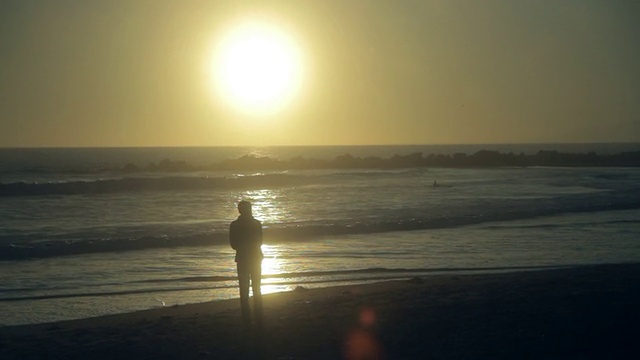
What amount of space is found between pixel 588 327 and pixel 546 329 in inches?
17.7

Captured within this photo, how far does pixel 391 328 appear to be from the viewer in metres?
9.27

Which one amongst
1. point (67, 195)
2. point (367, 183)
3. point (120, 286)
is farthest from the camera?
point (367, 183)

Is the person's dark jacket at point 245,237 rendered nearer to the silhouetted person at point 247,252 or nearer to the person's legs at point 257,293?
the silhouetted person at point 247,252

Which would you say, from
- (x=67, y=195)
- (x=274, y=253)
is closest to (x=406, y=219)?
(x=274, y=253)

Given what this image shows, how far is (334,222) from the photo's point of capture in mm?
26375

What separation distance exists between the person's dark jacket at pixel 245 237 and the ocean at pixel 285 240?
10.1ft

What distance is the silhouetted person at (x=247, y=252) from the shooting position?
9445 mm

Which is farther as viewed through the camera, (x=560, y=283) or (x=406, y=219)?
(x=406, y=219)

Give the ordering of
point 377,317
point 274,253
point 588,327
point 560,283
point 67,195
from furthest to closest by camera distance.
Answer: point 67,195
point 274,253
point 560,283
point 377,317
point 588,327

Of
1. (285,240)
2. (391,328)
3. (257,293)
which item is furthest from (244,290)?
(285,240)

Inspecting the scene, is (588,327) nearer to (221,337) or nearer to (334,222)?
(221,337)

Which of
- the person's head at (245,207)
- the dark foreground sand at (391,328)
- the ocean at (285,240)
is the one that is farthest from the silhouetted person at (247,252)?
the ocean at (285,240)

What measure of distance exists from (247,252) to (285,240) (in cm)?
1252

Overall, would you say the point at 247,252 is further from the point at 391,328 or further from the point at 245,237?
the point at 391,328
